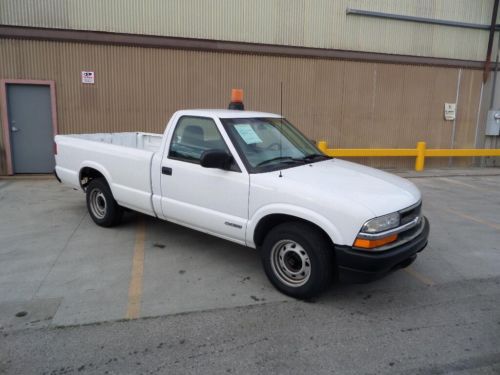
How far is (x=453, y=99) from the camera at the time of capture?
13148mm

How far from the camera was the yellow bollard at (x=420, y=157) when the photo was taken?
12211 millimetres

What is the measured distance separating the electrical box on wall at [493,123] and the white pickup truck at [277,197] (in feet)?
34.9

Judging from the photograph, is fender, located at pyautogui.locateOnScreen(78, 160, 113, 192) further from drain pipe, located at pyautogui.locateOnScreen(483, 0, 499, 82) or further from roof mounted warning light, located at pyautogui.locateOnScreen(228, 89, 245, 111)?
drain pipe, located at pyautogui.locateOnScreen(483, 0, 499, 82)

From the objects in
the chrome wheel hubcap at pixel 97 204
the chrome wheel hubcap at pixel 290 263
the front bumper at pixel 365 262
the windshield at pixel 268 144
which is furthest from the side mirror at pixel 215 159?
the chrome wheel hubcap at pixel 97 204

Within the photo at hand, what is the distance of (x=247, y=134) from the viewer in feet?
15.1

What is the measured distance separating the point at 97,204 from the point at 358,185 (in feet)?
13.0

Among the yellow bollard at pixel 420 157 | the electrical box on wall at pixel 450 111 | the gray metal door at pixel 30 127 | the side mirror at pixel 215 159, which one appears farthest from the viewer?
the electrical box on wall at pixel 450 111

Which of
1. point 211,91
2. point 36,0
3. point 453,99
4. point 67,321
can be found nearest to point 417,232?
point 67,321

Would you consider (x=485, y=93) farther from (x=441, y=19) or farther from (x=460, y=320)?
(x=460, y=320)

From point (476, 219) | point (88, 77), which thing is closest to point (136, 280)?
point (476, 219)

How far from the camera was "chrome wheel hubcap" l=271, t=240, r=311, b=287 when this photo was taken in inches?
153

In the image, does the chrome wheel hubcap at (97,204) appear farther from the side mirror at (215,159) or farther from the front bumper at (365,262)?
the front bumper at (365,262)

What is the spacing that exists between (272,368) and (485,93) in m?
13.5

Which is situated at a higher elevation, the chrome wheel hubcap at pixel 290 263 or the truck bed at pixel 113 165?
the truck bed at pixel 113 165
